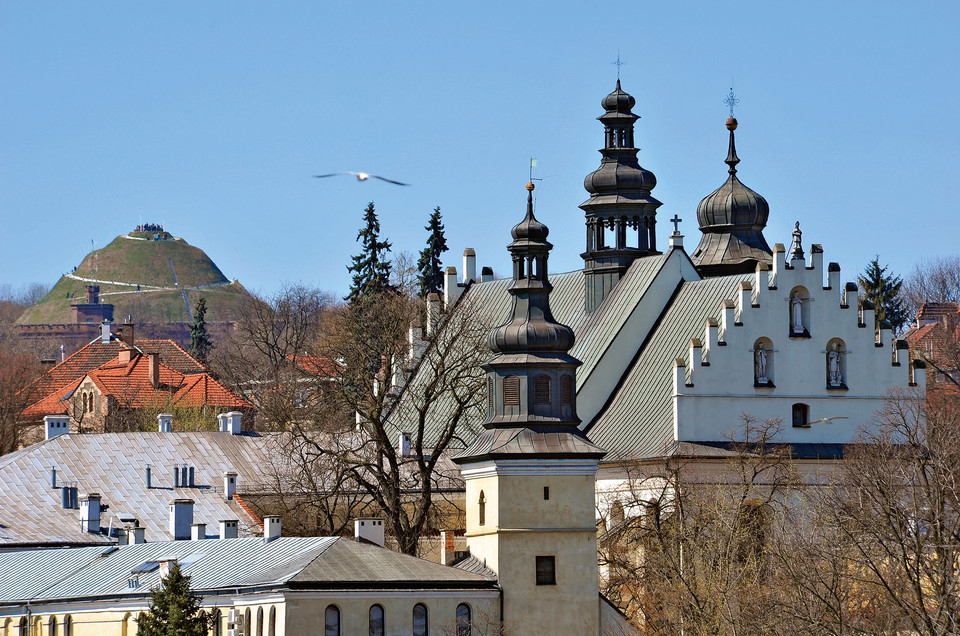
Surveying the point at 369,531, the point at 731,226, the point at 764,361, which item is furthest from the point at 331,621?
the point at 731,226

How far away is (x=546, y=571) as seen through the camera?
215ft

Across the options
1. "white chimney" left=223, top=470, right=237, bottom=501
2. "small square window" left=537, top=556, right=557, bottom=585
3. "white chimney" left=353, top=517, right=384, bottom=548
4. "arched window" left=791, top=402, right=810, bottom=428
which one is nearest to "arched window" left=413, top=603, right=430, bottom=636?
"small square window" left=537, top=556, right=557, bottom=585

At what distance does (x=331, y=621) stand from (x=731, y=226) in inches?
1369

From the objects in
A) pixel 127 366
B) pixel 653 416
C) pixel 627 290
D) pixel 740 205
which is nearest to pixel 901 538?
pixel 653 416

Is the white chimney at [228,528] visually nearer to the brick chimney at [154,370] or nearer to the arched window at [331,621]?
the arched window at [331,621]

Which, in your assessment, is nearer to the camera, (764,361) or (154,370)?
(764,361)

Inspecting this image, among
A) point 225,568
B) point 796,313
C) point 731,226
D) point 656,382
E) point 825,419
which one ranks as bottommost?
point 225,568

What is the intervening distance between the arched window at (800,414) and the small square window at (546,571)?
16.8 meters

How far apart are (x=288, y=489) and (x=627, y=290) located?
45.5 feet

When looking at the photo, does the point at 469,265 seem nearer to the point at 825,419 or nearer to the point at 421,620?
the point at 825,419

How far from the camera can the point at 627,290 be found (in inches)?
3364

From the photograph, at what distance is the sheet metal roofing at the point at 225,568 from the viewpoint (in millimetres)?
62531

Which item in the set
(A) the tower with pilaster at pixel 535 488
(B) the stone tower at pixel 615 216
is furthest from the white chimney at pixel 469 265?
(A) the tower with pilaster at pixel 535 488

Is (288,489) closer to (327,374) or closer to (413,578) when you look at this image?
(327,374)
